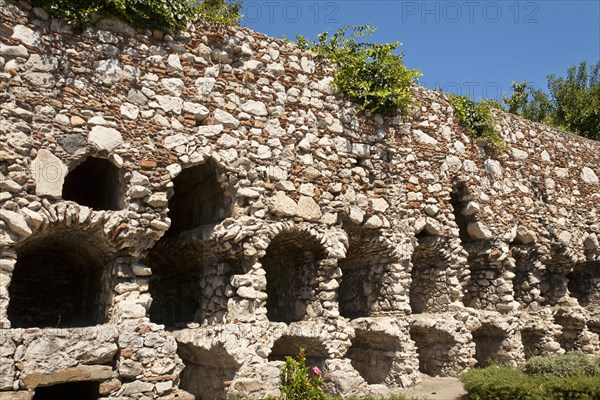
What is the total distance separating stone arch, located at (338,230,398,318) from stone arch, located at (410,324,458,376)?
1.13 m

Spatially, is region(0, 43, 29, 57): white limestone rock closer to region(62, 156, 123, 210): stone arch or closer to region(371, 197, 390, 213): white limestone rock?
region(62, 156, 123, 210): stone arch

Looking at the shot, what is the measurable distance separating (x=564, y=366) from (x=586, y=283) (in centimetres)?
751

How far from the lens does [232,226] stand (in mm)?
9250

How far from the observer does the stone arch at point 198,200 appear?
32.1 feet

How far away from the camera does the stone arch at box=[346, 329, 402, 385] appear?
1118 centimetres

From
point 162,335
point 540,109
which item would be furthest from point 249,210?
point 540,109

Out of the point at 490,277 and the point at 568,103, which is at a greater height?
the point at 568,103

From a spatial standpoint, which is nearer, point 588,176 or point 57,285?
point 57,285

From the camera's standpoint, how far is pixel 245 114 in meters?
9.86

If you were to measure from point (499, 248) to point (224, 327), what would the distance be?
778 centimetres

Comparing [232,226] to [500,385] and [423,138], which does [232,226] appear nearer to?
[500,385]

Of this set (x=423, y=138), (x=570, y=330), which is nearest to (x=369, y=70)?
(x=423, y=138)

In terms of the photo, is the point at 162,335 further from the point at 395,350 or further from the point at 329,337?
the point at 395,350

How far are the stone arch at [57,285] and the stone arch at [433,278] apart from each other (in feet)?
23.1
